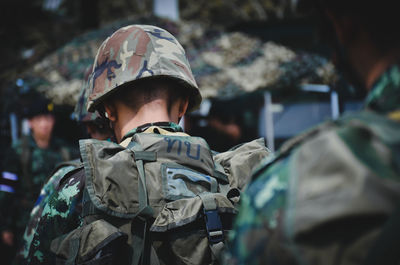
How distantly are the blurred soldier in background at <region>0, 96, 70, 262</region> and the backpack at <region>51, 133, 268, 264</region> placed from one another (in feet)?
9.35

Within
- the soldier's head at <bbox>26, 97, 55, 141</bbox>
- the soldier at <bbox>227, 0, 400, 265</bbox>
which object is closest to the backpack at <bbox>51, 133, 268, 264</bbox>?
the soldier at <bbox>227, 0, 400, 265</bbox>

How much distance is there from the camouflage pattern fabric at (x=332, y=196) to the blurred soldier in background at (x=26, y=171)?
3.69 metres

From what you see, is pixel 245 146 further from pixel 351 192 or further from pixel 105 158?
pixel 351 192

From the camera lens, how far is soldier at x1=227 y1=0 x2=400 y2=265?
798 millimetres

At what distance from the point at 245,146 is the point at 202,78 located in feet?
17.3

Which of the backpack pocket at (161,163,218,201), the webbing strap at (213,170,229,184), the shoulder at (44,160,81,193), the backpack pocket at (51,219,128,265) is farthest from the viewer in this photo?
the shoulder at (44,160,81,193)

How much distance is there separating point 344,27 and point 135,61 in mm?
1107

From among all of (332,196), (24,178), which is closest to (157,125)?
(332,196)

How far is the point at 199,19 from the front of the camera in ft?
64.8

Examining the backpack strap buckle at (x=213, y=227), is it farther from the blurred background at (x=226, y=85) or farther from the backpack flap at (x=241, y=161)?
the blurred background at (x=226, y=85)

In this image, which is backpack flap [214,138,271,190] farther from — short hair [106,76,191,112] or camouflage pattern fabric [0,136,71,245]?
camouflage pattern fabric [0,136,71,245]

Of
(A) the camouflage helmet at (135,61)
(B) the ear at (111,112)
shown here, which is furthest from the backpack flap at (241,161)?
(B) the ear at (111,112)

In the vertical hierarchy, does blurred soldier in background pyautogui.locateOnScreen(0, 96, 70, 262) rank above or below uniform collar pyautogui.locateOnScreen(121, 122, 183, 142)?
below

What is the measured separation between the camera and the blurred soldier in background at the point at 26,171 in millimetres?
4367
